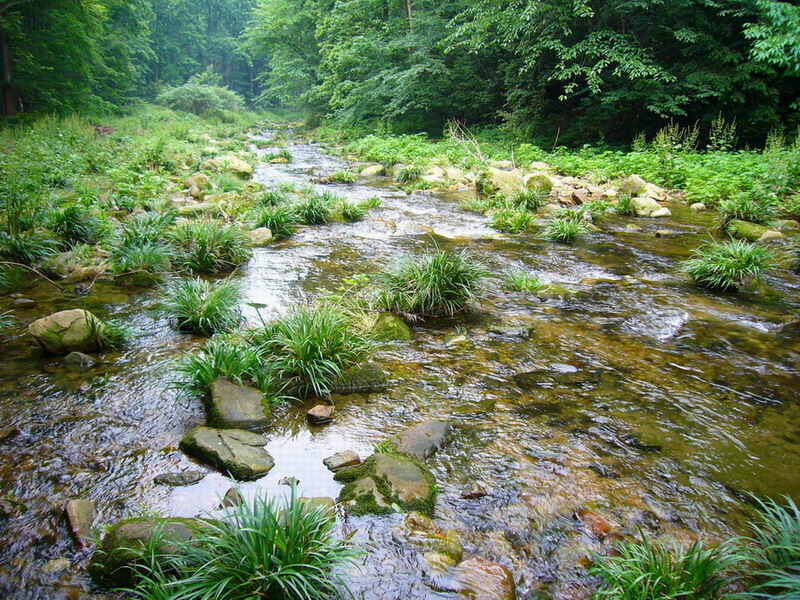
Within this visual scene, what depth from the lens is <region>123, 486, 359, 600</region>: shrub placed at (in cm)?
194

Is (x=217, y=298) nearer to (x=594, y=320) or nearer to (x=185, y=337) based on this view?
(x=185, y=337)

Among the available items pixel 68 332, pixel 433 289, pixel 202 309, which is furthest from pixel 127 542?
pixel 433 289

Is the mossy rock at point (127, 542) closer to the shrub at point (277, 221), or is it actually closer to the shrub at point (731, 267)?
the shrub at point (277, 221)

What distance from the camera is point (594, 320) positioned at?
213 inches

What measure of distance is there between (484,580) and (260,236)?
717 cm

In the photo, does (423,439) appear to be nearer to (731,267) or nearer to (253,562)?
(253,562)

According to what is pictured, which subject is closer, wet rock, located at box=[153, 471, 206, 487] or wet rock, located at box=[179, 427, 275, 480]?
wet rock, located at box=[153, 471, 206, 487]

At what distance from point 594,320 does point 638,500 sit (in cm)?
296

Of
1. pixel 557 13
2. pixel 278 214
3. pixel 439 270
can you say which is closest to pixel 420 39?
pixel 557 13

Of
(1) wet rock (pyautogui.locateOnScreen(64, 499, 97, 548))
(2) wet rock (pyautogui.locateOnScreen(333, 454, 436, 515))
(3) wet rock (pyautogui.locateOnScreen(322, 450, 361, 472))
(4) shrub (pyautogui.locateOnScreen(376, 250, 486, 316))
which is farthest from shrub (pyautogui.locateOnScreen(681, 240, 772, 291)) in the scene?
(1) wet rock (pyautogui.locateOnScreen(64, 499, 97, 548))

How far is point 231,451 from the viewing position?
118 inches

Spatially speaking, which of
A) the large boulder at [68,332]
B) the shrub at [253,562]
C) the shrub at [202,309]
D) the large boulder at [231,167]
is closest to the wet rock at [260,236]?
the shrub at [202,309]

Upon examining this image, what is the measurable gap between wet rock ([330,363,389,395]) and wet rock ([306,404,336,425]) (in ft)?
0.99

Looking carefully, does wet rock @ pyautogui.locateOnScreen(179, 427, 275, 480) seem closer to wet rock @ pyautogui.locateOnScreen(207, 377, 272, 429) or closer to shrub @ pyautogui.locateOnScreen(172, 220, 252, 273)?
wet rock @ pyautogui.locateOnScreen(207, 377, 272, 429)
